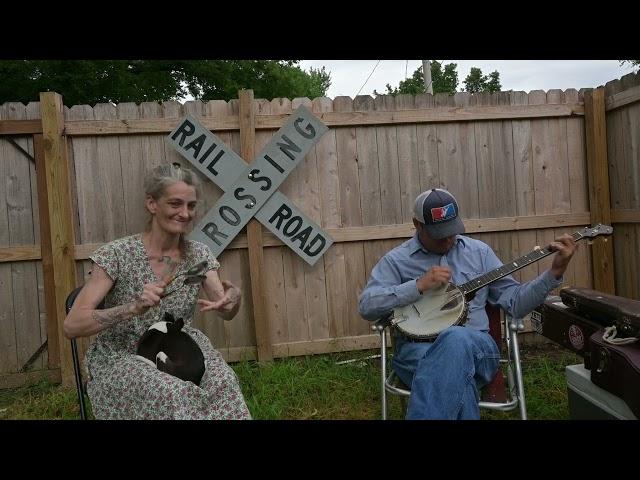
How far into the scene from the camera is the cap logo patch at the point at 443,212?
239 centimetres

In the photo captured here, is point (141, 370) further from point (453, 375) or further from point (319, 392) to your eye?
point (319, 392)

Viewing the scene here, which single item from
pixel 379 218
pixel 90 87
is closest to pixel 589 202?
pixel 379 218

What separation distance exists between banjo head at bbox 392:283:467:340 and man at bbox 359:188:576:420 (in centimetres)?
5

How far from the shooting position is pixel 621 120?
3912 mm

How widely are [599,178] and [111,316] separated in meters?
3.70

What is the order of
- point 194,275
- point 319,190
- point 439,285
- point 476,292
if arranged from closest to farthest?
point 194,275, point 439,285, point 476,292, point 319,190

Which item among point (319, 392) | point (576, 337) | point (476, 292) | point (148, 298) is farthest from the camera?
point (319, 392)

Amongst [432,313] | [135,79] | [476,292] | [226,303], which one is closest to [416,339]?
[432,313]

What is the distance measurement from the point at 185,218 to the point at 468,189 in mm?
2623

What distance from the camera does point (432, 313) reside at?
7.88ft

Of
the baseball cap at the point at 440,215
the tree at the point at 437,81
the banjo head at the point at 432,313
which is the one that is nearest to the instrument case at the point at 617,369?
the banjo head at the point at 432,313

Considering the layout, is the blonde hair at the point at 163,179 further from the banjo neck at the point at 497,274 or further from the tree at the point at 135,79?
the tree at the point at 135,79

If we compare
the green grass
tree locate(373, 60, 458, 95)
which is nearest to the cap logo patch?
the green grass
